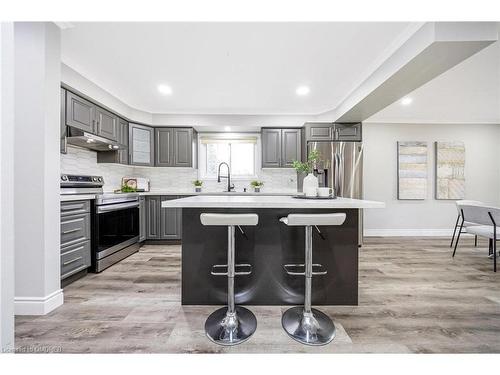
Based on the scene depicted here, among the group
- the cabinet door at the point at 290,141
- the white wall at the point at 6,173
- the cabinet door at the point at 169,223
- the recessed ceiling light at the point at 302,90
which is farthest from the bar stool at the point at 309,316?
the cabinet door at the point at 290,141

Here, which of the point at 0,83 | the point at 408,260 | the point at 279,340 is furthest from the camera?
the point at 408,260

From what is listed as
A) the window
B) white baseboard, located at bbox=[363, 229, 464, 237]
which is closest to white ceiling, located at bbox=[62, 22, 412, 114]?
the window

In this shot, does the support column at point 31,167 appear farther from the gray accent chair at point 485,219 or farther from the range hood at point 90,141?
the gray accent chair at point 485,219

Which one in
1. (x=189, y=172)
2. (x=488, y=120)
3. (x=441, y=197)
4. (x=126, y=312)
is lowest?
(x=126, y=312)

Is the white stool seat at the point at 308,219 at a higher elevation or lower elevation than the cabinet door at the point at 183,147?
lower

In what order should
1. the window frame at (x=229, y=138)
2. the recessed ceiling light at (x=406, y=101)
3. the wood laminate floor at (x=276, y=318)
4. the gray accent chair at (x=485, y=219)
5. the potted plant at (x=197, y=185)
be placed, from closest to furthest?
the wood laminate floor at (x=276, y=318) → the gray accent chair at (x=485, y=219) → the recessed ceiling light at (x=406, y=101) → the potted plant at (x=197, y=185) → the window frame at (x=229, y=138)

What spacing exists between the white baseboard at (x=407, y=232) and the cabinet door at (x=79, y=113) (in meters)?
5.27

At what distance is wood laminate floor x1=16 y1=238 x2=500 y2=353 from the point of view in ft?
5.19

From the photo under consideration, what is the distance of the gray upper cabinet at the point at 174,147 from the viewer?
178 inches

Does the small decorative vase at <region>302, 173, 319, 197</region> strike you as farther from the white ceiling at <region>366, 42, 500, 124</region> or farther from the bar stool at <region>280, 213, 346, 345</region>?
the white ceiling at <region>366, 42, 500, 124</region>

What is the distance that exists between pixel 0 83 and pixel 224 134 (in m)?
3.90
